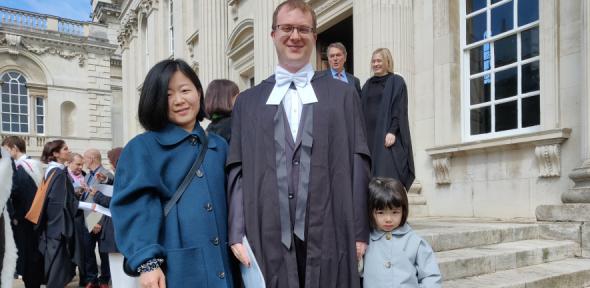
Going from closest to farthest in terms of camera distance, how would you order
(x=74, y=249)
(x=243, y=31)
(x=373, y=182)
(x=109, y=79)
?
(x=373, y=182)
(x=74, y=249)
(x=243, y=31)
(x=109, y=79)

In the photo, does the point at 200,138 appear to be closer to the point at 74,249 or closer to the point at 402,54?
the point at 74,249

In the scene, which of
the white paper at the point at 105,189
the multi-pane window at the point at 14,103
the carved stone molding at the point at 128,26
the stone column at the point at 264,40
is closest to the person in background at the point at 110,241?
the white paper at the point at 105,189

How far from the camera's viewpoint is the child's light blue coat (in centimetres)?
224

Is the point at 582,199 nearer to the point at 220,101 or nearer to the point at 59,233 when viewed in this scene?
the point at 220,101

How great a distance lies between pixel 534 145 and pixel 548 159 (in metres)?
0.26

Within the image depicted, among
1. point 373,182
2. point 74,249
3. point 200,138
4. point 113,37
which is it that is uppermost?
point 113,37

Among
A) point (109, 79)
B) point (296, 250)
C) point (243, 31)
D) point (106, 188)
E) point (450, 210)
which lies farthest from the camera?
point (109, 79)

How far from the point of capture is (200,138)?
1977 mm

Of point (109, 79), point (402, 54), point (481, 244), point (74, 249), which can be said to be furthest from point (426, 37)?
point (109, 79)

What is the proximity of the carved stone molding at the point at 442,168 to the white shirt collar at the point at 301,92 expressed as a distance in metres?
5.28

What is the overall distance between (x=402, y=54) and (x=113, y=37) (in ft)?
113

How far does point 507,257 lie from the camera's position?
14.0 ft

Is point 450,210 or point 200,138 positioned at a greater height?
point 200,138

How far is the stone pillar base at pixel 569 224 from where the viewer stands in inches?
189
